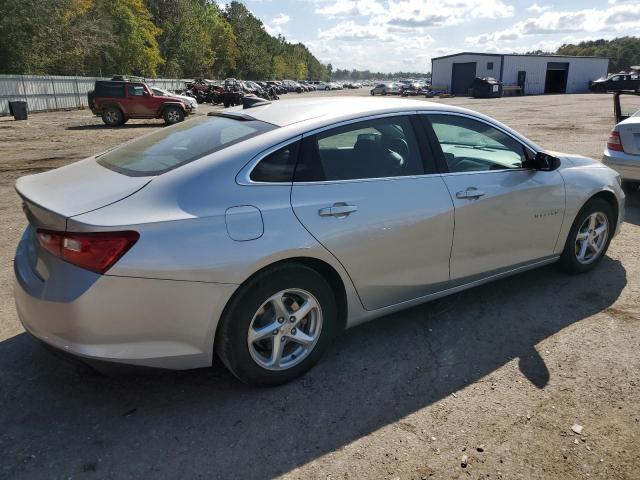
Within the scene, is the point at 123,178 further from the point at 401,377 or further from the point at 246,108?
the point at 401,377

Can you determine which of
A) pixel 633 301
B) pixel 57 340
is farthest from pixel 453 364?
pixel 57 340

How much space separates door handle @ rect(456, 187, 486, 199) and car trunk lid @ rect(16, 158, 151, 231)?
2.02 meters

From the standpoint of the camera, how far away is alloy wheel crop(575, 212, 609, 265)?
453 cm

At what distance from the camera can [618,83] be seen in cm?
5328

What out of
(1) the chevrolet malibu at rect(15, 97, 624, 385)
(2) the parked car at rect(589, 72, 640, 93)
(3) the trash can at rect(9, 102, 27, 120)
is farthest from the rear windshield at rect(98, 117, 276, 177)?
(2) the parked car at rect(589, 72, 640, 93)

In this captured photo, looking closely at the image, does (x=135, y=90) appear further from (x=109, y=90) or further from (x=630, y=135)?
(x=630, y=135)

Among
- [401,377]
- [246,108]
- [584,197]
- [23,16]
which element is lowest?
[401,377]

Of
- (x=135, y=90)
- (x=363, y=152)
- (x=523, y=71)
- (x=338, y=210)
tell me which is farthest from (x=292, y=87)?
(x=338, y=210)

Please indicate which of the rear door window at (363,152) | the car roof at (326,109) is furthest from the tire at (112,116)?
the rear door window at (363,152)

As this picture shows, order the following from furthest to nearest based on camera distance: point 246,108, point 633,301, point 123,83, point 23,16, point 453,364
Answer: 1. point 23,16
2. point 123,83
3. point 633,301
4. point 246,108
5. point 453,364

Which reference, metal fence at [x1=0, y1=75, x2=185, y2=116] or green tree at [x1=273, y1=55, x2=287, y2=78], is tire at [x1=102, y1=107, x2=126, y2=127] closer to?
metal fence at [x1=0, y1=75, x2=185, y2=116]

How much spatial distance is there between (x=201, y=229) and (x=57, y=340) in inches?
34.7

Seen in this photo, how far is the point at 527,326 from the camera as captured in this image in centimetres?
377

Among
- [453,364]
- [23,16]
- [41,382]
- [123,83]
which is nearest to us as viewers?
[41,382]
